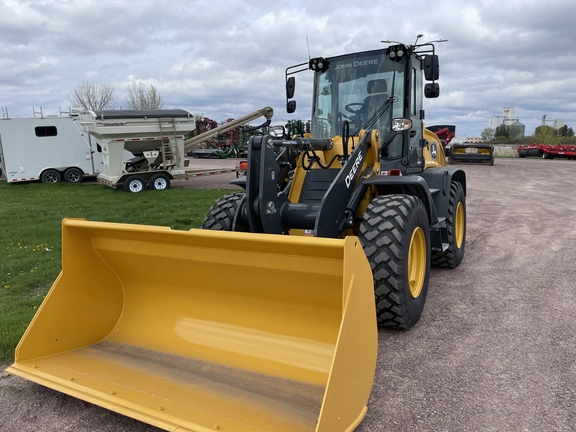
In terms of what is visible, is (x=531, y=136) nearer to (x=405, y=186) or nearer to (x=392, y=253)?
(x=405, y=186)

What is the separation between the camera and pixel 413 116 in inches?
211

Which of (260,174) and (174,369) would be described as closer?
(174,369)

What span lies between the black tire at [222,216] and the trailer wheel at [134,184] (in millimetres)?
10734

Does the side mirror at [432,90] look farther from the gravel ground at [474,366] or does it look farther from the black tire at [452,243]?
the gravel ground at [474,366]

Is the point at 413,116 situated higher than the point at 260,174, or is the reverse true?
the point at 413,116

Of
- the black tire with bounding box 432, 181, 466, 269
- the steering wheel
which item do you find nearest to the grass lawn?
the steering wheel

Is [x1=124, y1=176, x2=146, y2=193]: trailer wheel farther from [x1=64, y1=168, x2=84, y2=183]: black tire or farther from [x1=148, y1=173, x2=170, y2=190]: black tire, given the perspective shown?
[x1=64, y1=168, x2=84, y2=183]: black tire

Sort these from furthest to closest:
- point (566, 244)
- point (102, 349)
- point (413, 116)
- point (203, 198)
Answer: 1. point (203, 198)
2. point (566, 244)
3. point (413, 116)
4. point (102, 349)

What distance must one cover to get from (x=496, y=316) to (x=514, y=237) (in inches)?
154

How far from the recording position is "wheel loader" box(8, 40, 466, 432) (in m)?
2.60

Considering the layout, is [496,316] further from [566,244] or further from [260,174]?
[566,244]

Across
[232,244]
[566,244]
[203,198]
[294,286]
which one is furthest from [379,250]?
[203,198]

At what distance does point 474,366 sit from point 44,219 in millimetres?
9102

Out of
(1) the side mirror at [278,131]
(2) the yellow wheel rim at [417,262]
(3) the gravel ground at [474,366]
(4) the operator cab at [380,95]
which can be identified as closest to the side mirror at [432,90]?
(4) the operator cab at [380,95]
